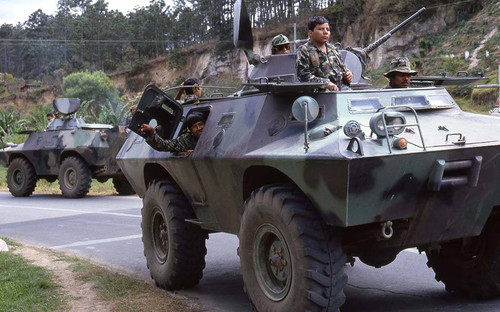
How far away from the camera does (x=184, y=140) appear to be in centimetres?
696

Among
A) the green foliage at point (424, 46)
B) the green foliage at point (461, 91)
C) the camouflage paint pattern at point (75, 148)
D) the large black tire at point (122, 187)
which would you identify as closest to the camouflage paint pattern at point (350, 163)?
the camouflage paint pattern at point (75, 148)

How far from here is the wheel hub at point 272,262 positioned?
532cm

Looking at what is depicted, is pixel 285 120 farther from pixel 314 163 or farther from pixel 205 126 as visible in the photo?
pixel 205 126

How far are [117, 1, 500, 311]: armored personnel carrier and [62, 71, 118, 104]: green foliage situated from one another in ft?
196

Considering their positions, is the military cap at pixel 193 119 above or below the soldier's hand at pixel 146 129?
above

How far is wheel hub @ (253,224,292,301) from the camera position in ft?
17.4

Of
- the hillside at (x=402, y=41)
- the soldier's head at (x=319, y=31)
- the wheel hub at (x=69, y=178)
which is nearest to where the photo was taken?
the soldier's head at (x=319, y=31)

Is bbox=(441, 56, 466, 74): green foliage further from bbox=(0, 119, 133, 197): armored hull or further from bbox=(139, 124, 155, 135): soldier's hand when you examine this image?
bbox=(139, 124, 155, 135): soldier's hand

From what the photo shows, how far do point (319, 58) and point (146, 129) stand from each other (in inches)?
63.2

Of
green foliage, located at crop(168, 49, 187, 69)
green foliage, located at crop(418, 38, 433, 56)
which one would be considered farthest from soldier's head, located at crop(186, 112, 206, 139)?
green foliage, located at crop(168, 49, 187, 69)

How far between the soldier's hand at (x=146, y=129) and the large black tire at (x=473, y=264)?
2551 mm

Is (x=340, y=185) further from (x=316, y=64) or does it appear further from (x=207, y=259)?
(x=207, y=259)

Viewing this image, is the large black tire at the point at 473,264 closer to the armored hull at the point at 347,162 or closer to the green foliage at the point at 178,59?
the armored hull at the point at 347,162

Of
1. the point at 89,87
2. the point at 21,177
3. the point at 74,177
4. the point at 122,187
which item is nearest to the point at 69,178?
the point at 74,177
